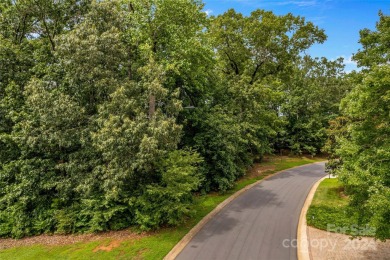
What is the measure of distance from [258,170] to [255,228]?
15.0 m

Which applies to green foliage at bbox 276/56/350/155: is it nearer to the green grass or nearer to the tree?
the green grass

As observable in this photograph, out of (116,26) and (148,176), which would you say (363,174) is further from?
(116,26)

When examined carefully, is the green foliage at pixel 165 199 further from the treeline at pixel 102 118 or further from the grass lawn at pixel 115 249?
the grass lawn at pixel 115 249

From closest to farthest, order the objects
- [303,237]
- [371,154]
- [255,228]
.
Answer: [371,154] → [303,237] → [255,228]

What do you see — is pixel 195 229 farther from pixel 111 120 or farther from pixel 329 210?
pixel 329 210

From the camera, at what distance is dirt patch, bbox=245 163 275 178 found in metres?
26.0

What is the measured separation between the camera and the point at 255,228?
13.8m

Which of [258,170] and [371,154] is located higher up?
[371,154]

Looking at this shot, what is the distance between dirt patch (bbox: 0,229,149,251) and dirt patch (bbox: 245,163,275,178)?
1464 cm

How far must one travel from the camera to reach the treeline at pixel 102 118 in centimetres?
1370

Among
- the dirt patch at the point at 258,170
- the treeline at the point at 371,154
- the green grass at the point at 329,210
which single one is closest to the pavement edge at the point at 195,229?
the green grass at the point at 329,210

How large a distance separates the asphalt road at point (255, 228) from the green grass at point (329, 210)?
89 cm

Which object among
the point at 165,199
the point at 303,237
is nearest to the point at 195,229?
the point at 165,199

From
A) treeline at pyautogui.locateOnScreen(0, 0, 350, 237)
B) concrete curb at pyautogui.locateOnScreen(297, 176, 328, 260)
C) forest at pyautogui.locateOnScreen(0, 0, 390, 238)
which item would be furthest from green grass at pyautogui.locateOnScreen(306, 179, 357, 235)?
treeline at pyautogui.locateOnScreen(0, 0, 350, 237)
